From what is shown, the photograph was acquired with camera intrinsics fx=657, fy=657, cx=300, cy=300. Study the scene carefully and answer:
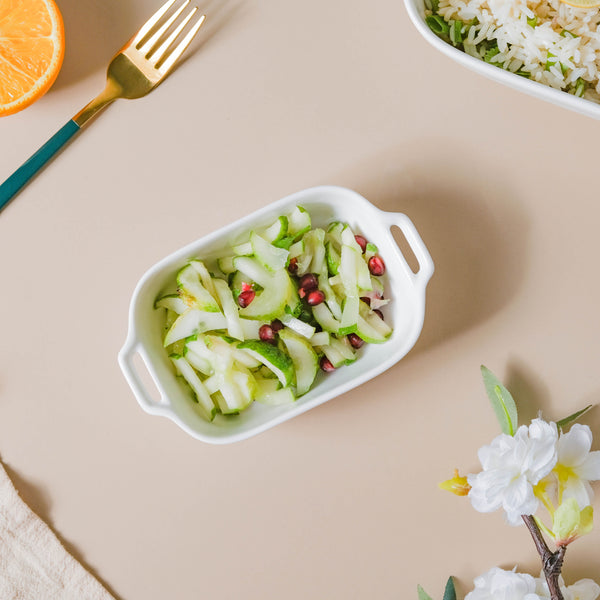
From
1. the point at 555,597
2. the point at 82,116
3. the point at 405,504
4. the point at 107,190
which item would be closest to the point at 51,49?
the point at 82,116

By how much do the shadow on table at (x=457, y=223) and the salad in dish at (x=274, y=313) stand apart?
15 cm

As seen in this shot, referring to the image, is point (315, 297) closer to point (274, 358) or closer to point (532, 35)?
point (274, 358)

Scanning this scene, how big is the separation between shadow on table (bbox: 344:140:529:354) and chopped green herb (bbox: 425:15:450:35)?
0.22 m

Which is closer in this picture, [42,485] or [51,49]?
[51,49]

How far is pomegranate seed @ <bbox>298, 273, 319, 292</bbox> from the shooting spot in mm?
1294

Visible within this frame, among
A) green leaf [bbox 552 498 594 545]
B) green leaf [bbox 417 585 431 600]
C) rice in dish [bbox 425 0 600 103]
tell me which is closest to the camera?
green leaf [bbox 552 498 594 545]

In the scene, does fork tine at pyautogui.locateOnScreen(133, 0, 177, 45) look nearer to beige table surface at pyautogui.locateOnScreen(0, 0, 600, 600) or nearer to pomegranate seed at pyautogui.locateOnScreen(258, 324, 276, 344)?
beige table surface at pyautogui.locateOnScreen(0, 0, 600, 600)

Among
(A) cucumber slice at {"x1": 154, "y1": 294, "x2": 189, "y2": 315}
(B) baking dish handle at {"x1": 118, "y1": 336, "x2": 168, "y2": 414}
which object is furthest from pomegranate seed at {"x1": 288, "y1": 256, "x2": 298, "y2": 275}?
(B) baking dish handle at {"x1": 118, "y1": 336, "x2": 168, "y2": 414}

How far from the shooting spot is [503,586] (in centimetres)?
126

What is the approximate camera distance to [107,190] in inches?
54.9

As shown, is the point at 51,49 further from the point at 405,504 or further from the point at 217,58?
the point at 405,504

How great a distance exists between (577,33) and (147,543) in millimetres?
1365

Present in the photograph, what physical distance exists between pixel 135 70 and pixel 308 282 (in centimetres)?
57

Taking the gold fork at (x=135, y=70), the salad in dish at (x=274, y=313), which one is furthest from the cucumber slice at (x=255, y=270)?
the gold fork at (x=135, y=70)
